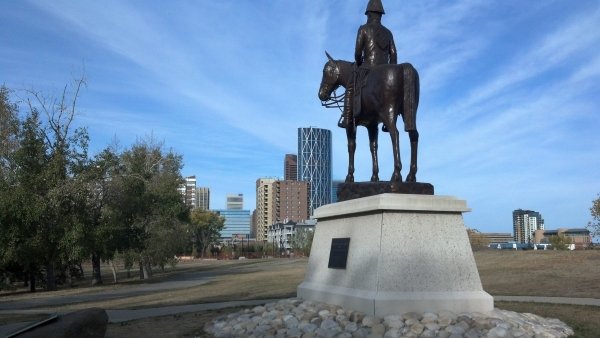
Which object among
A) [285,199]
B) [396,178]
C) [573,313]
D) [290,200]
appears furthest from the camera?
[285,199]

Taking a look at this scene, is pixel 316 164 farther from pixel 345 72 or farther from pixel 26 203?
pixel 345 72

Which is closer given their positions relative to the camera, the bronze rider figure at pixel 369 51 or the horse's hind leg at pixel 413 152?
the horse's hind leg at pixel 413 152

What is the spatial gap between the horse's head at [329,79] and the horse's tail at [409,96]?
1.88 metres

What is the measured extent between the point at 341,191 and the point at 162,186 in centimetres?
2847

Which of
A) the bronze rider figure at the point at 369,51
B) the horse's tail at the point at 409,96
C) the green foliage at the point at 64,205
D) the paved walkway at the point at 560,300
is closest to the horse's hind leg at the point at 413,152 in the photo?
the horse's tail at the point at 409,96

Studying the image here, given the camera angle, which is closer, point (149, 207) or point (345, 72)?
point (345, 72)

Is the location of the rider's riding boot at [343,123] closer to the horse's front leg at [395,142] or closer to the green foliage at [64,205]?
the horse's front leg at [395,142]

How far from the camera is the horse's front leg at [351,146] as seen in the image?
449 inches

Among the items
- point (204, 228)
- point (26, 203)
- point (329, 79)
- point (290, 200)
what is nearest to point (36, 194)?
point (26, 203)

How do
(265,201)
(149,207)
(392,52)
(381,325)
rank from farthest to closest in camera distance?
(265,201) → (149,207) → (392,52) → (381,325)

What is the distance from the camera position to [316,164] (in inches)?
7480

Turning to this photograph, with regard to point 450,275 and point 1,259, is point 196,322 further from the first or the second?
point 1,259

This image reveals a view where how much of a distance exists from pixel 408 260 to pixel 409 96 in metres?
2.90

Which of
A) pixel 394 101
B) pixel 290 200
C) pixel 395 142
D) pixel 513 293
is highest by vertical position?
pixel 290 200
